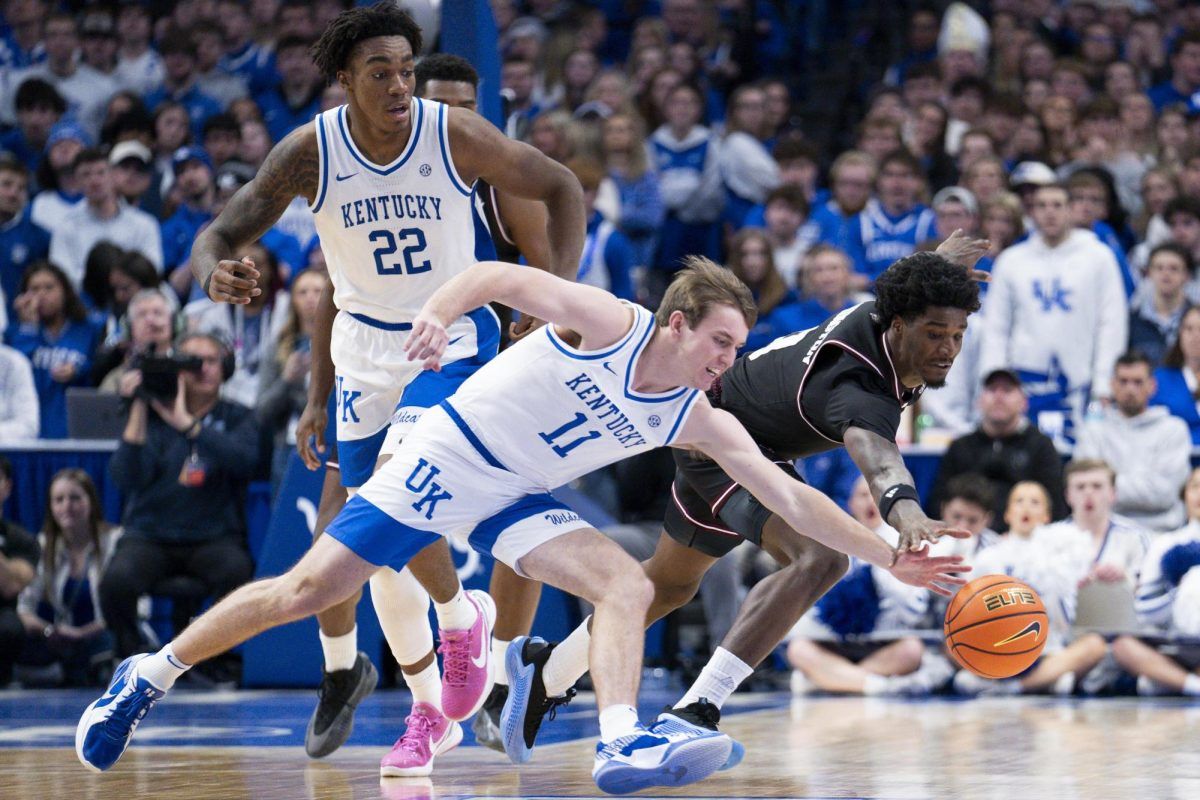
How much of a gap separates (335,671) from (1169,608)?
17.8 feet

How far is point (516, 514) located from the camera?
5.99 meters

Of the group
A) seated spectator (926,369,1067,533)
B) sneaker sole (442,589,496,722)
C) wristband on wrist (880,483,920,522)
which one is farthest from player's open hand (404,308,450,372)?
seated spectator (926,369,1067,533)

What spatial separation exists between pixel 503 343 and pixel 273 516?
3.51m

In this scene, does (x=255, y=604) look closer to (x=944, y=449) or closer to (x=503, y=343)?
(x=503, y=343)

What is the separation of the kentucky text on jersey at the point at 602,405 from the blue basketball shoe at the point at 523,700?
4.21 ft

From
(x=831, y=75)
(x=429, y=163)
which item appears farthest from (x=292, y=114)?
(x=429, y=163)

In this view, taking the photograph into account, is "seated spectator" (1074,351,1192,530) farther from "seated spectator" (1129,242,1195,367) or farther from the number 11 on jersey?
the number 11 on jersey

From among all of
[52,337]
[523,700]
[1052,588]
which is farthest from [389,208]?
[52,337]

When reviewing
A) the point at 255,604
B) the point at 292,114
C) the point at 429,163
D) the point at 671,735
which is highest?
the point at 292,114

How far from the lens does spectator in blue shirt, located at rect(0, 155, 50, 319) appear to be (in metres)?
14.3

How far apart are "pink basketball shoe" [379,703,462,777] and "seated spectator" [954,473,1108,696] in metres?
4.39

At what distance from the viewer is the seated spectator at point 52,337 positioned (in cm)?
1280

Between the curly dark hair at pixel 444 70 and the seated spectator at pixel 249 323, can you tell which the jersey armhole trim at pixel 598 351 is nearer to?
the curly dark hair at pixel 444 70

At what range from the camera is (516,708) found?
669 centimetres
